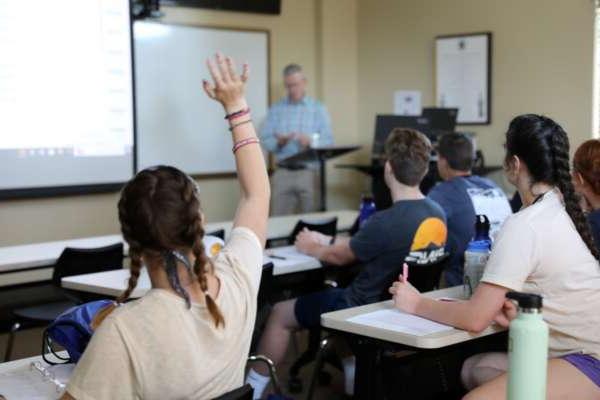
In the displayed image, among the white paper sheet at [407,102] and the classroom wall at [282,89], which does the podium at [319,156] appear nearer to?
the classroom wall at [282,89]

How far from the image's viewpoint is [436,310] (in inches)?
94.0

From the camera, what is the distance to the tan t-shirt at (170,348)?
1521mm

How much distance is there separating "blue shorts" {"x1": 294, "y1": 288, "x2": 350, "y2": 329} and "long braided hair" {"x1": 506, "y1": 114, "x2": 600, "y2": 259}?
1.31m

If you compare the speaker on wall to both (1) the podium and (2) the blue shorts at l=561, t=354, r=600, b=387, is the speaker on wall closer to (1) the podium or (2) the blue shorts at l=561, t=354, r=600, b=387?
(1) the podium

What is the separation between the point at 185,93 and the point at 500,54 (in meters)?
2.73

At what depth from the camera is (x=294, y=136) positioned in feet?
22.5

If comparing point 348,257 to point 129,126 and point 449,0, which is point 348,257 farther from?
point 449,0

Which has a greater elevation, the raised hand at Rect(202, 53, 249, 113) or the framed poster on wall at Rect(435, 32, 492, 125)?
the framed poster on wall at Rect(435, 32, 492, 125)

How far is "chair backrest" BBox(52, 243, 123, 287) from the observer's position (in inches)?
149

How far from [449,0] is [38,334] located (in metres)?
4.55

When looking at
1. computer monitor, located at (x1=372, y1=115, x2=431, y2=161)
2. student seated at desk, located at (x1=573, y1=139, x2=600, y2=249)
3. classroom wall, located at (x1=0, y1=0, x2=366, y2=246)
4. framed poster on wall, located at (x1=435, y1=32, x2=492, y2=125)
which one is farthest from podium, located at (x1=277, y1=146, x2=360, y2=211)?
student seated at desk, located at (x1=573, y1=139, x2=600, y2=249)

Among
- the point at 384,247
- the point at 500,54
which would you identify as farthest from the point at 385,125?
the point at 384,247

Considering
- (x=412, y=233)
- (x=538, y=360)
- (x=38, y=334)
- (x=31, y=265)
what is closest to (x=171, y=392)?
(x=538, y=360)

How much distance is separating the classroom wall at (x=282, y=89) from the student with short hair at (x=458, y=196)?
10.9 ft
